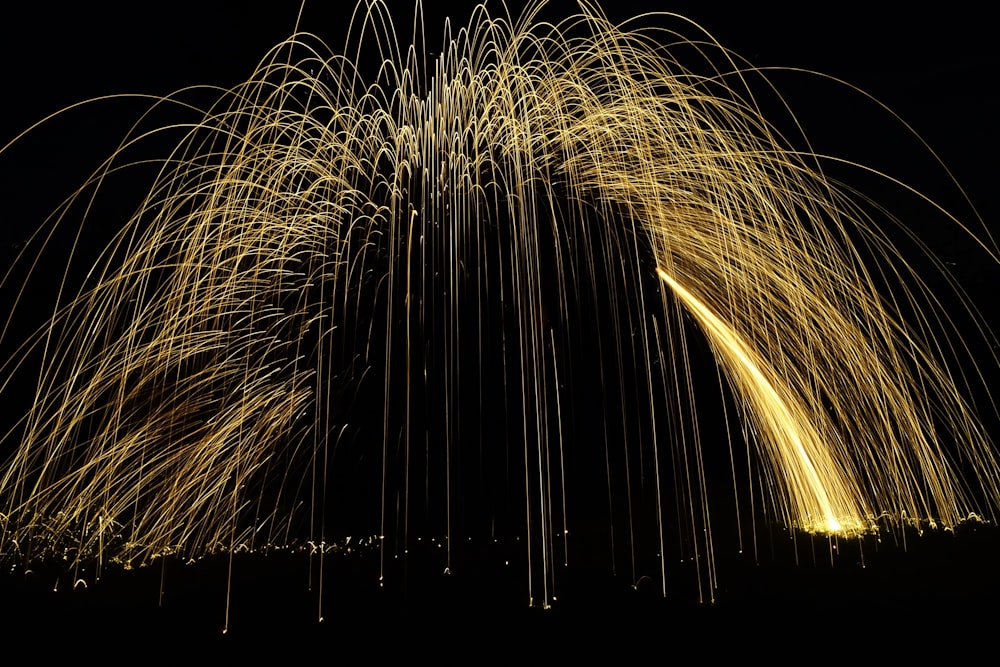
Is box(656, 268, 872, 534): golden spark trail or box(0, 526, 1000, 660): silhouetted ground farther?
box(656, 268, 872, 534): golden spark trail

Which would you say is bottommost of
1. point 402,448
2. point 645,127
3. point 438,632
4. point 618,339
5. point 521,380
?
point 438,632

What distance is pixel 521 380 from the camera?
7.62 metres

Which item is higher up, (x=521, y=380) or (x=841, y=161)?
(x=841, y=161)

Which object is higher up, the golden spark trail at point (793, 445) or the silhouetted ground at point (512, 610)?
the golden spark trail at point (793, 445)

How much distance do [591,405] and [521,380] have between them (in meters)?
1.27

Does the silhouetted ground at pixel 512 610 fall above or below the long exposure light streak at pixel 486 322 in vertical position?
below

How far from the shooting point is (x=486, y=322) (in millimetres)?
7578

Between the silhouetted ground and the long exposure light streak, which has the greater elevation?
the long exposure light streak

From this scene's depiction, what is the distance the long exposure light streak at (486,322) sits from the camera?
7.57 m

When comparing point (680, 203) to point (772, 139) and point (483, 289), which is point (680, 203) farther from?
point (483, 289)

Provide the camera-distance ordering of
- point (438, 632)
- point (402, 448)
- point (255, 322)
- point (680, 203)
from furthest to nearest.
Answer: point (255, 322) < point (680, 203) < point (402, 448) < point (438, 632)

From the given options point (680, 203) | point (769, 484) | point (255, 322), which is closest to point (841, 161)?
point (680, 203)

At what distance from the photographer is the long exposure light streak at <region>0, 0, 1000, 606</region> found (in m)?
7.57

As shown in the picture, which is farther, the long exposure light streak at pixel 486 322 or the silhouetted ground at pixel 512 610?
the long exposure light streak at pixel 486 322
